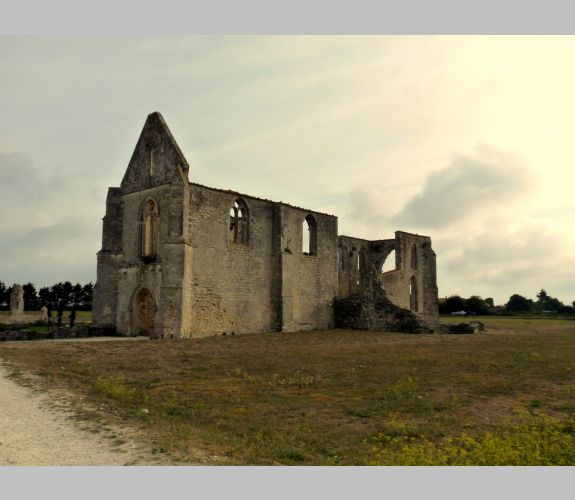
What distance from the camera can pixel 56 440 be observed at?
19.3 ft

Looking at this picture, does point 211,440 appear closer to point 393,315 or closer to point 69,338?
point 69,338

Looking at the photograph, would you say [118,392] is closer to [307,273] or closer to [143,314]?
[143,314]

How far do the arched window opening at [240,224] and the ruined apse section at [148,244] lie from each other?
342 cm

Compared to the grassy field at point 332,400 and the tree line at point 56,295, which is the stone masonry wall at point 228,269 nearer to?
the grassy field at point 332,400

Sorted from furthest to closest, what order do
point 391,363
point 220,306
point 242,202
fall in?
point 242,202
point 220,306
point 391,363

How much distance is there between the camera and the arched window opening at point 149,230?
2284 centimetres

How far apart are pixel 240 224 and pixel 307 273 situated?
5521 mm

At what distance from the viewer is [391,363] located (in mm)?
13531

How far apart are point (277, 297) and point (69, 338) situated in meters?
9.87

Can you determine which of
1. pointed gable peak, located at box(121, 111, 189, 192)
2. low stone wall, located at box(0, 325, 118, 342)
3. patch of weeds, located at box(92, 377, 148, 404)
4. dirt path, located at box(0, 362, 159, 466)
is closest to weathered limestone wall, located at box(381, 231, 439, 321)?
pointed gable peak, located at box(121, 111, 189, 192)

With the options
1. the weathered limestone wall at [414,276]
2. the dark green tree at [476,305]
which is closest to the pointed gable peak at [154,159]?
the weathered limestone wall at [414,276]

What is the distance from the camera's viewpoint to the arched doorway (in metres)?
22.8

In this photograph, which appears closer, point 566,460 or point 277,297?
point 566,460

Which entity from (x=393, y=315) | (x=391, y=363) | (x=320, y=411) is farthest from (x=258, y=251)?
(x=320, y=411)
